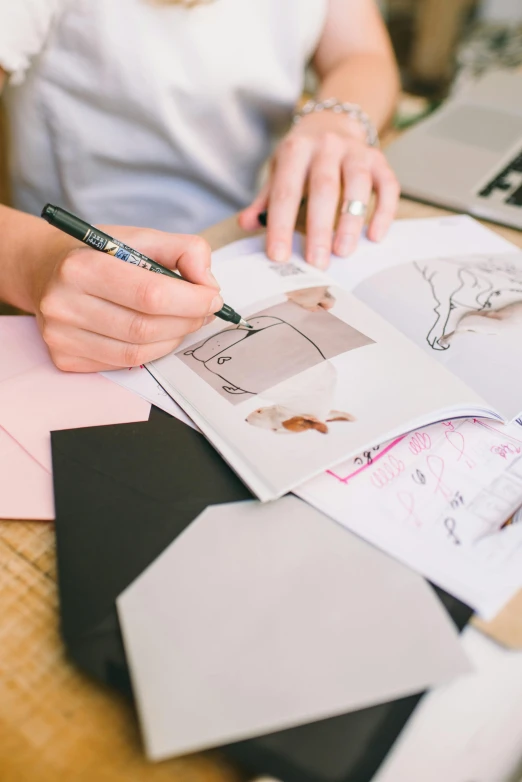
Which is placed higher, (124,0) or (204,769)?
(124,0)

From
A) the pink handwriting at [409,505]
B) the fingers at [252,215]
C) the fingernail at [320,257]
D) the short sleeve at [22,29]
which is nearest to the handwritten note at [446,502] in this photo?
the pink handwriting at [409,505]

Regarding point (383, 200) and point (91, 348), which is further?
point (383, 200)

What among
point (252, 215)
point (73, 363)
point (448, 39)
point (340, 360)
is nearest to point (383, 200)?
point (252, 215)

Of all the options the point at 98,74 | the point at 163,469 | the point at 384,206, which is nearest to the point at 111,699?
the point at 163,469

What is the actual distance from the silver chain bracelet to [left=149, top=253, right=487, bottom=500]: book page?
31 centimetres

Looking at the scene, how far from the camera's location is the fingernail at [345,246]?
59 cm

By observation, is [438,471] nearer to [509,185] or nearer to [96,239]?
[96,239]

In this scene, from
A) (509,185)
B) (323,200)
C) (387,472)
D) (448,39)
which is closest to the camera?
(387,472)

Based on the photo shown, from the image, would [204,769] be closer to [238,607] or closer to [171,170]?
[238,607]

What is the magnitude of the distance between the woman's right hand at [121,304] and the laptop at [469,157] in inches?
14.9

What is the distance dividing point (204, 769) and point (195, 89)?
74 cm

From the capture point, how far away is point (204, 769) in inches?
11.0

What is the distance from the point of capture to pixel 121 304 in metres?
0.43

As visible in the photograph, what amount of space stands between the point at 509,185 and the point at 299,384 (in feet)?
1.51
